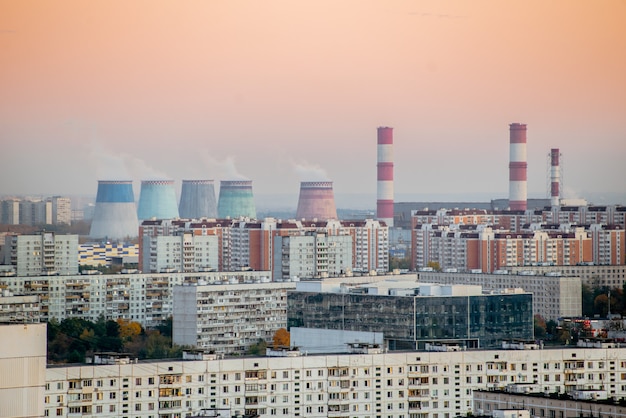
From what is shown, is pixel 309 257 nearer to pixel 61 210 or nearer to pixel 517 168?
pixel 61 210

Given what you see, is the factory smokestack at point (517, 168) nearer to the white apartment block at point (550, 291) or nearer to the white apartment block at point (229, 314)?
the white apartment block at point (550, 291)

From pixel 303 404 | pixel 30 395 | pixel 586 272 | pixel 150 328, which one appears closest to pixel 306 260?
pixel 150 328

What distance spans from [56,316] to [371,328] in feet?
19.7

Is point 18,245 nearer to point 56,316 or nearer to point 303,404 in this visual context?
point 56,316

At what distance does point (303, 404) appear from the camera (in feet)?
36.4

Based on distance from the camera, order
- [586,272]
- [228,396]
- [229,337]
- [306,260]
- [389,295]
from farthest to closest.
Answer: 1. [586,272]
2. [306,260]
3. [229,337]
4. [389,295]
5. [228,396]

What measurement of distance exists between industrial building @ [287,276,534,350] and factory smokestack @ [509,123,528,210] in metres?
16.2

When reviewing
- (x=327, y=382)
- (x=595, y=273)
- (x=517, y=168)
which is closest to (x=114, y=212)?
(x=517, y=168)

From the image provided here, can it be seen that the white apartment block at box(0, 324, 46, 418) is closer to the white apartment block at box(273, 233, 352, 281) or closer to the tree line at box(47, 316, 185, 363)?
the tree line at box(47, 316, 185, 363)

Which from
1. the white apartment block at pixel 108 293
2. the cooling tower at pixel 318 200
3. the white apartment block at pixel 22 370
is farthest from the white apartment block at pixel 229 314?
the cooling tower at pixel 318 200

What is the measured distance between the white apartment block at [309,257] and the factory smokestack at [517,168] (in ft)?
30.4

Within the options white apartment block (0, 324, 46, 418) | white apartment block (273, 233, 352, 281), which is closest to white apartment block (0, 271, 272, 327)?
white apartment block (273, 233, 352, 281)

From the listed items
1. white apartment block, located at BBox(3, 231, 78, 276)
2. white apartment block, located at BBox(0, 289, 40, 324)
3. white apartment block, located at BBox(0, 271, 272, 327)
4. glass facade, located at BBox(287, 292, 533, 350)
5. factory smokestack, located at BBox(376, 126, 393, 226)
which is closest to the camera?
glass facade, located at BBox(287, 292, 533, 350)

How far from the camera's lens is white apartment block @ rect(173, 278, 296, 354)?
17.8m
